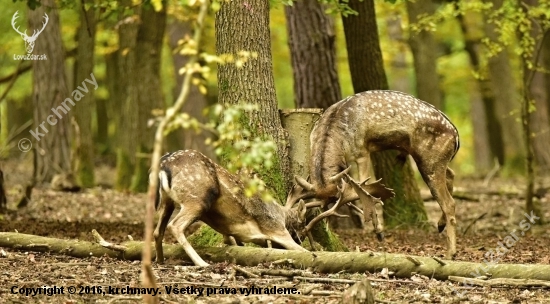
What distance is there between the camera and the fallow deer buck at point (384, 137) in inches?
371

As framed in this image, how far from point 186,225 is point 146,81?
9.82 meters

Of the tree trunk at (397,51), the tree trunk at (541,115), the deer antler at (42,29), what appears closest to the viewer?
the deer antler at (42,29)

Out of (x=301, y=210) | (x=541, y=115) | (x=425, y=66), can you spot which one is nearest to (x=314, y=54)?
(x=301, y=210)

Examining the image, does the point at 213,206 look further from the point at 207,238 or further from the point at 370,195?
the point at 370,195

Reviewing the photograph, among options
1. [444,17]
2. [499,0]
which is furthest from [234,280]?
[499,0]

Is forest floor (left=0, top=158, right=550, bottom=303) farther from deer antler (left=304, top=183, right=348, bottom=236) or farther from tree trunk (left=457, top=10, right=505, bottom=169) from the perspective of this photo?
tree trunk (left=457, top=10, right=505, bottom=169)

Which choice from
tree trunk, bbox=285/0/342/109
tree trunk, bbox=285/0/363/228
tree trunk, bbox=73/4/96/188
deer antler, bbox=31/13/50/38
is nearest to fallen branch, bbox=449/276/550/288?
tree trunk, bbox=285/0/363/228

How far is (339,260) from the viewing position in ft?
24.8

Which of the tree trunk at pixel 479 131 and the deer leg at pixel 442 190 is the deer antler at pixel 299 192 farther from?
the tree trunk at pixel 479 131

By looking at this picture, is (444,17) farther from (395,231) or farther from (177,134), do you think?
(177,134)

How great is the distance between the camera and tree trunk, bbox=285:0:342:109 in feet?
42.0

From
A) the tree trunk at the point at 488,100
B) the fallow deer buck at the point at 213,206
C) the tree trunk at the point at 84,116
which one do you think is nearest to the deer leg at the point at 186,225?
the fallow deer buck at the point at 213,206

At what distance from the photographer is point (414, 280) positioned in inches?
291

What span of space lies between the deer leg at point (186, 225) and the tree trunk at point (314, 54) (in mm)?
4868
